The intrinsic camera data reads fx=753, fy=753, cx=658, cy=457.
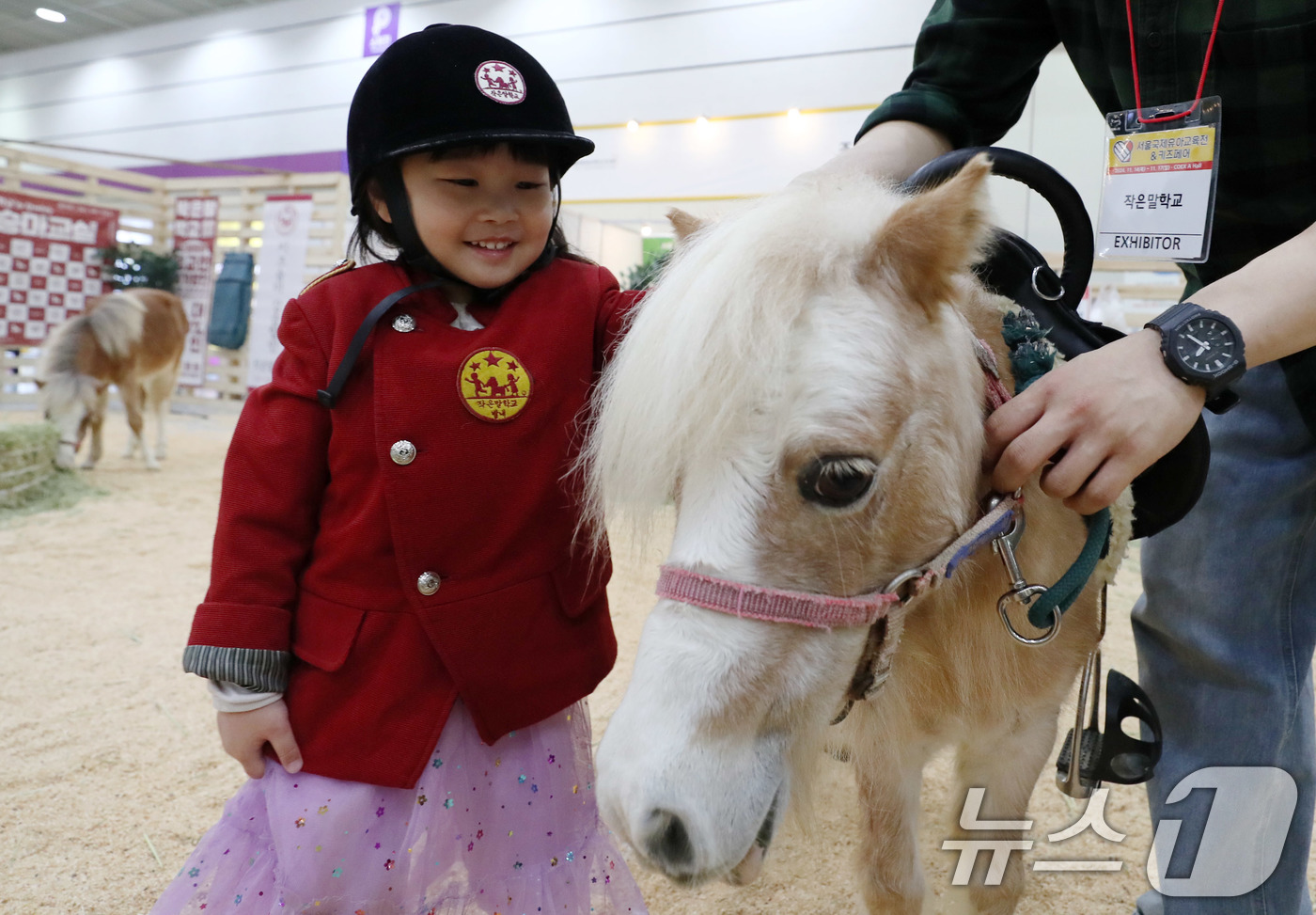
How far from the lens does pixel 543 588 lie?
Answer: 1.02 m

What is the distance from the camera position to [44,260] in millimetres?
7812

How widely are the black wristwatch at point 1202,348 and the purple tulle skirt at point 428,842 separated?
878 millimetres

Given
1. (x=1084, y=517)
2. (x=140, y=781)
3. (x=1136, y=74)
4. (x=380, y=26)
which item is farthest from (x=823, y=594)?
(x=380, y=26)

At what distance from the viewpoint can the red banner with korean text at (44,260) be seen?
756 centimetres

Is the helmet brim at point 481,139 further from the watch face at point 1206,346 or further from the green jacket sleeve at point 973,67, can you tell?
the watch face at point 1206,346

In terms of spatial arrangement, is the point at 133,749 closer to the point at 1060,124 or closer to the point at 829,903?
the point at 829,903

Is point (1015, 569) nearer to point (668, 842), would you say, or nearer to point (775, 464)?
point (775, 464)

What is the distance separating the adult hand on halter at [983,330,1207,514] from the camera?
714 millimetres

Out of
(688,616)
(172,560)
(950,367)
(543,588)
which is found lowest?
(172,560)

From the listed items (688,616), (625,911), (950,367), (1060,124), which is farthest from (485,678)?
(1060,124)

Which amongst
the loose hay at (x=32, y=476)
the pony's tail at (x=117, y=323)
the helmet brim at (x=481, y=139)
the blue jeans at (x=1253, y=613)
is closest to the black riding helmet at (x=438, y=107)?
the helmet brim at (x=481, y=139)

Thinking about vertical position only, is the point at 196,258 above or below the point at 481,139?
below

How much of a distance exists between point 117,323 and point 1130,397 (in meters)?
6.33

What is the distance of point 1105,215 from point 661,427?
2.79 feet
